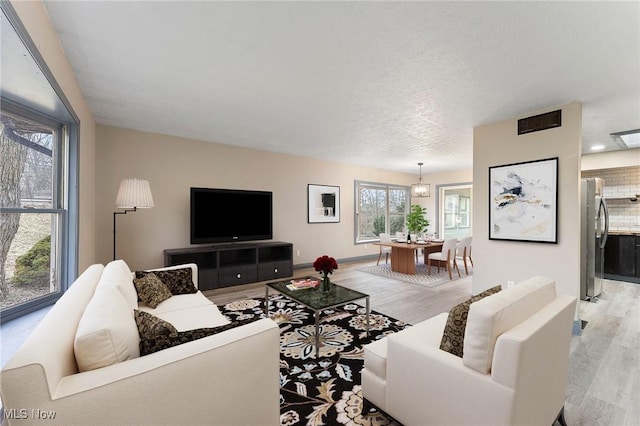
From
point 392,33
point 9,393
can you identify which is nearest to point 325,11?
point 392,33

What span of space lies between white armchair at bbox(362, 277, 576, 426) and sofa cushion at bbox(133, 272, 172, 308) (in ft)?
6.32

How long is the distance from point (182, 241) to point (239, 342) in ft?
12.4

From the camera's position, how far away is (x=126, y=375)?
3.27ft

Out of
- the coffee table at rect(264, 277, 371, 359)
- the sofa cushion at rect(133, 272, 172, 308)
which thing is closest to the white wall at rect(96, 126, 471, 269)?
the sofa cushion at rect(133, 272, 172, 308)

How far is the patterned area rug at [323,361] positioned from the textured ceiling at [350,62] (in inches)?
98.7

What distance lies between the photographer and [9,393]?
0.80 meters

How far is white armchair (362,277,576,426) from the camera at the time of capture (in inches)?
44.9

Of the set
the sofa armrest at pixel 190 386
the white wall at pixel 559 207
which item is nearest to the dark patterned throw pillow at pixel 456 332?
the sofa armrest at pixel 190 386

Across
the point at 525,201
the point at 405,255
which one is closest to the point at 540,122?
the point at 525,201

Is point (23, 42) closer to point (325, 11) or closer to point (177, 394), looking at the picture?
point (325, 11)

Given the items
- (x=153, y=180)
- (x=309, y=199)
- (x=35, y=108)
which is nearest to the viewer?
(x=35, y=108)

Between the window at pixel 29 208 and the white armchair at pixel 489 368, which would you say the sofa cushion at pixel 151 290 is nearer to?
the window at pixel 29 208

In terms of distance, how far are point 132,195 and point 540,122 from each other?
4.95m

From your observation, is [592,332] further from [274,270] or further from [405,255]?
[274,270]
